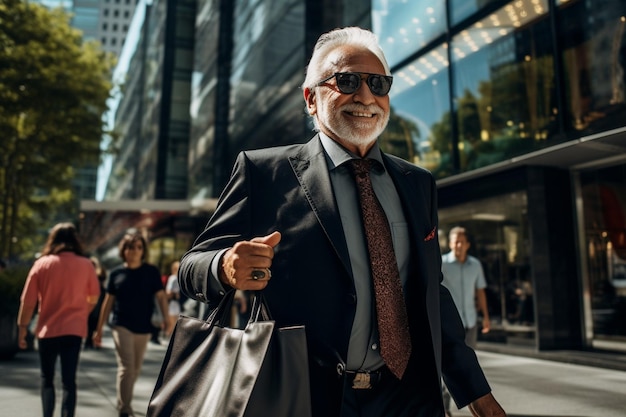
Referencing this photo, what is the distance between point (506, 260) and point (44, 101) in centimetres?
1599

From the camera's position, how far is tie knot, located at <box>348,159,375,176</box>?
1941 mm

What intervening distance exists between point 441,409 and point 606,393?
19.7 ft

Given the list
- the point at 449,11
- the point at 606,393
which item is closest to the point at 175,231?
the point at 449,11

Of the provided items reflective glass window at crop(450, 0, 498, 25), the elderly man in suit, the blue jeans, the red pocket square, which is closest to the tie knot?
the elderly man in suit

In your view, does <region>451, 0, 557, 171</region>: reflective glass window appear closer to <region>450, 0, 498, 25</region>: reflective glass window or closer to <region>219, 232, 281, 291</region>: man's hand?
<region>450, 0, 498, 25</region>: reflective glass window

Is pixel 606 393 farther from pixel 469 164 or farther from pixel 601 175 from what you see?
pixel 469 164

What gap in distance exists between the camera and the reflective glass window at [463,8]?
12372mm

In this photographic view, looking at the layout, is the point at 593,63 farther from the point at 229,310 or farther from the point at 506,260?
the point at 229,310

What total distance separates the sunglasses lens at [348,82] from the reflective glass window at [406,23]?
12274 millimetres

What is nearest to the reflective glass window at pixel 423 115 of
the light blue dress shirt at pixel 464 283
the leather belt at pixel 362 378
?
the light blue dress shirt at pixel 464 283

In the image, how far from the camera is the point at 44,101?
2033cm

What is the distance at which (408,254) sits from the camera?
1.90 meters

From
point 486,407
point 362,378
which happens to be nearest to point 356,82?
point 362,378

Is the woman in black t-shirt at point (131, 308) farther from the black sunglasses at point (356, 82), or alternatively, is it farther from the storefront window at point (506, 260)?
the storefront window at point (506, 260)
